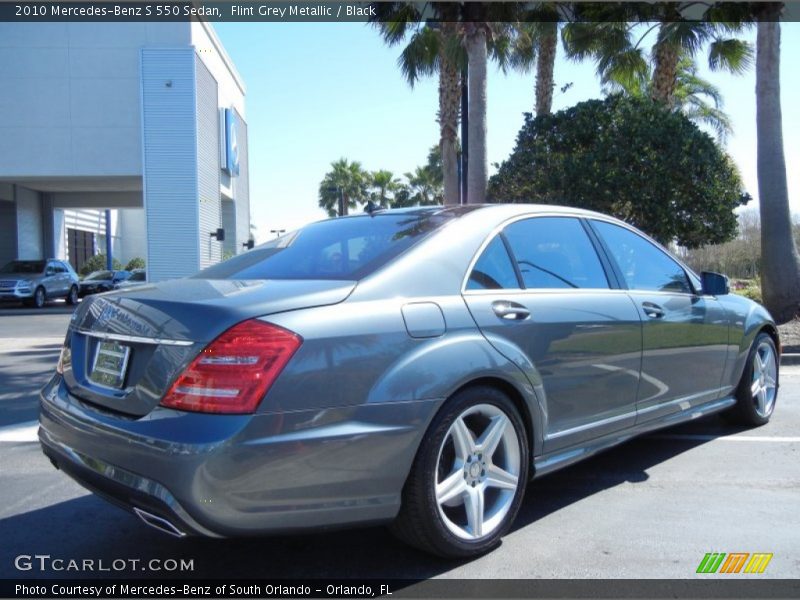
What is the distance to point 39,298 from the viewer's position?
24.2 m

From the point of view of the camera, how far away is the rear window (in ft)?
10.8

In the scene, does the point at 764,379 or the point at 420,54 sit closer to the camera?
the point at 764,379

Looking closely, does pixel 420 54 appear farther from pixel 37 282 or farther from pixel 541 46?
pixel 37 282

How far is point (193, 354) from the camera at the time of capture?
8.67 feet

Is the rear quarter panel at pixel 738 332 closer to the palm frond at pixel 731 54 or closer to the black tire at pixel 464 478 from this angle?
the black tire at pixel 464 478

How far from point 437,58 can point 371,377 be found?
13.5 m

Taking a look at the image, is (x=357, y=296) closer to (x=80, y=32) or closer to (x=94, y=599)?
(x=94, y=599)

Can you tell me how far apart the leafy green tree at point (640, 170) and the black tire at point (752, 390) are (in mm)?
7325

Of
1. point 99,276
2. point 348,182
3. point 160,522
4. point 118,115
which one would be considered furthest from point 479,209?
point 348,182

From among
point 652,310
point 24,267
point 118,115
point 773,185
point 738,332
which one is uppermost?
point 118,115

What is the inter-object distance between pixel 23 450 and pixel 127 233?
49139 mm

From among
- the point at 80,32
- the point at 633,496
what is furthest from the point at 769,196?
the point at 80,32

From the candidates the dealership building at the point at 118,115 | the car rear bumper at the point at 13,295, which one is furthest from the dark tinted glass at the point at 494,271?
the car rear bumper at the point at 13,295

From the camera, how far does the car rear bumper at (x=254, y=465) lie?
98.3 inches
